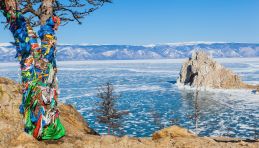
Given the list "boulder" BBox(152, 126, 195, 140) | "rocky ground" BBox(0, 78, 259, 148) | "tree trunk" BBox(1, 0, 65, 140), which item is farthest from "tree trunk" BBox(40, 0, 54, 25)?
"boulder" BBox(152, 126, 195, 140)

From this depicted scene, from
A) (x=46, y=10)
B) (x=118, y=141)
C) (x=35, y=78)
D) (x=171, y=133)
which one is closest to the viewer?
(x=35, y=78)

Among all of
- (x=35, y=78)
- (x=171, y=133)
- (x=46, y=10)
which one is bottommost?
(x=171, y=133)

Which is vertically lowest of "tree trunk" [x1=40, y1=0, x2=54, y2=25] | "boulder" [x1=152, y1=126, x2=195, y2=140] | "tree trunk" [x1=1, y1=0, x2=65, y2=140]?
"boulder" [x1=152, y1=126, x2=195, y2=140]

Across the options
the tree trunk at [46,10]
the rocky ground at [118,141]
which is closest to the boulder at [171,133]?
the rocky ground at [118,141]

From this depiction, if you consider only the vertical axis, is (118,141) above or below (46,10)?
below

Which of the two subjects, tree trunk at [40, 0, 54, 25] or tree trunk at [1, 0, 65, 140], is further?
tree trunk at [40, 0, 54, 25]

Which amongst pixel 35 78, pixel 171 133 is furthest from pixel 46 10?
pixel 171 133

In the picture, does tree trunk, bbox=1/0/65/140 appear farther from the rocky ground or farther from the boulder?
the boulder

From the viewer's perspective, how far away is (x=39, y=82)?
31.0 feet

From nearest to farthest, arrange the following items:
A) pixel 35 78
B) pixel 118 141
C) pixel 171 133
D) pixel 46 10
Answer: pixel 35 78 → pixel 118 141 → pixel 46 10 → pixel 171 133

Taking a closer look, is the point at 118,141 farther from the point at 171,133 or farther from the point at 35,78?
the point at 35,78

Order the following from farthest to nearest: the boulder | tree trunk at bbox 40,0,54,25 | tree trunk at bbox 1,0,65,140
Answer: the boulder < tree trunk at bbox 40,0,54,25 < tree trunk at bbox 1,0,65,140

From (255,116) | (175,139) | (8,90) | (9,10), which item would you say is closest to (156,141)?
(175,139)

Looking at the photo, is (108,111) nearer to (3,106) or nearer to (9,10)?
(3,106)
